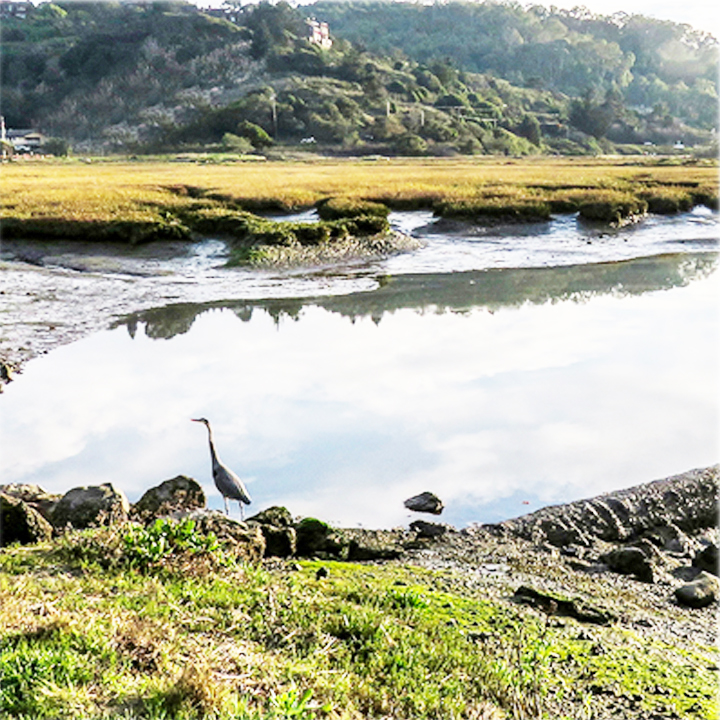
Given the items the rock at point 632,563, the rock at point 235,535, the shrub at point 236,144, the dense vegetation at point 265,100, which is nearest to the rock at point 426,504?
the rock at point 632,563

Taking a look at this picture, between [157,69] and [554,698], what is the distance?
183 m

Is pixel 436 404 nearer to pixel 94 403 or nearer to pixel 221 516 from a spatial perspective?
pixel 94 403

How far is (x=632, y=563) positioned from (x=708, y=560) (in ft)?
2.86

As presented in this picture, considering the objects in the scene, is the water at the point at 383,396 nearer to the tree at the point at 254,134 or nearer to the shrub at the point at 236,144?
the shrub at the point at 236,144

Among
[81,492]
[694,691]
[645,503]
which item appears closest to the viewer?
[694,691]

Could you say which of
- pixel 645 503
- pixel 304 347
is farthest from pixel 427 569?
pixel 304 347

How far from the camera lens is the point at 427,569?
7.96 m

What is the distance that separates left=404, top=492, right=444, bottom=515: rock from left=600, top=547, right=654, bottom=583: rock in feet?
7.04

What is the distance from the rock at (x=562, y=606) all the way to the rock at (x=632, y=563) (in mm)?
1482

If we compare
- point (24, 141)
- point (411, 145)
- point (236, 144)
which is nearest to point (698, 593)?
point (236, 144)

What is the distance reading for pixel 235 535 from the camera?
7.32 metres

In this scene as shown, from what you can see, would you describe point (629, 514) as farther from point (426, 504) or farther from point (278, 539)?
point (278, 539)

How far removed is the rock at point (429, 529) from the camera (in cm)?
935

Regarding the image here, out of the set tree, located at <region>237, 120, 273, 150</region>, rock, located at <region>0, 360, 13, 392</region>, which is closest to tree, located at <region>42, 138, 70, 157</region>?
tree, located at <region>237, 120, 273, 150</region>
